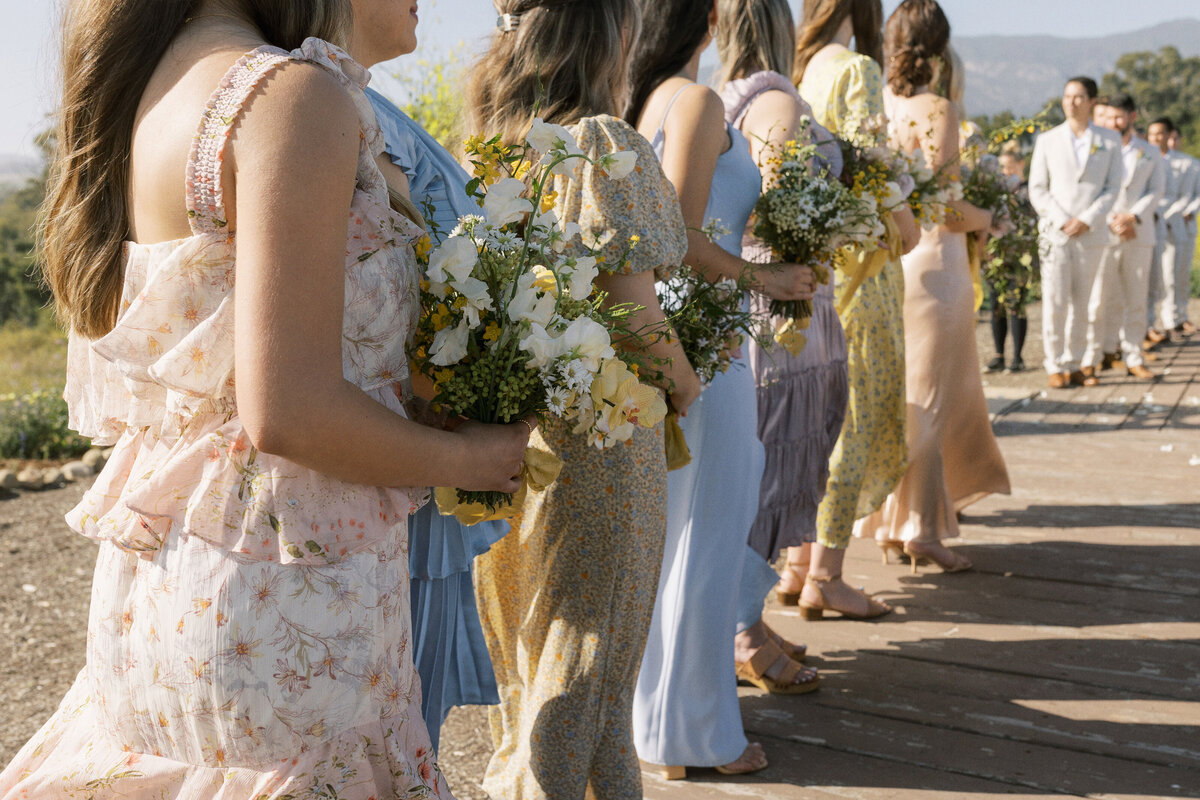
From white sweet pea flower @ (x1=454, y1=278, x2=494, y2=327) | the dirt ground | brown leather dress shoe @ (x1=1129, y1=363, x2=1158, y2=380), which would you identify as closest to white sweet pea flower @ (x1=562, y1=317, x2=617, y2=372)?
white sweet pea flower @ (x1=454, y1=278, x2=494, y2=327)

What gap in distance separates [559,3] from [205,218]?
1.36m

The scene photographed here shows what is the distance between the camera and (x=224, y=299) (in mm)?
1463

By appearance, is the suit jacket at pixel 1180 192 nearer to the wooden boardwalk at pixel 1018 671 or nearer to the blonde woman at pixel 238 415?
the wooden boardwalk at pixel 1018 671

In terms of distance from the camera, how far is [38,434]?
27.2ft

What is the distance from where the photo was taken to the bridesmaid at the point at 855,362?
4422 mm

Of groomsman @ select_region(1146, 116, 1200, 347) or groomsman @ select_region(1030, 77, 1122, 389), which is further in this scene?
groomsman @ select_region(1146, 116, 1200, 347)

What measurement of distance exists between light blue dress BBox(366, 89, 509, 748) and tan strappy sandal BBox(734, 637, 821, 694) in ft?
5.67

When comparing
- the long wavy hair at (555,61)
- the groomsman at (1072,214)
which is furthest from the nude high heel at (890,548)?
the groomsman at (1072,214)

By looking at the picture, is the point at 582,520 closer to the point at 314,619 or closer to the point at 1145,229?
the point at 314,619

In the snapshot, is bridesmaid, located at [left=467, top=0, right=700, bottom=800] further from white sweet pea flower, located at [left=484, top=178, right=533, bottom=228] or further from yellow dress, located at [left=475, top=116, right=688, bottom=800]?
white sweet pea flower, located at [left=484, top=178, right=533, bottom=228]

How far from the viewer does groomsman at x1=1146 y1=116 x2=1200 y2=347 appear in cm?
1430

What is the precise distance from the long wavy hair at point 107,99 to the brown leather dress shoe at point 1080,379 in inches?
409

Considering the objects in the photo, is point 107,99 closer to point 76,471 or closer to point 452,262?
point 452,262

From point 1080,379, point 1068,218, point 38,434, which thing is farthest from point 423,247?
point 1068,218
